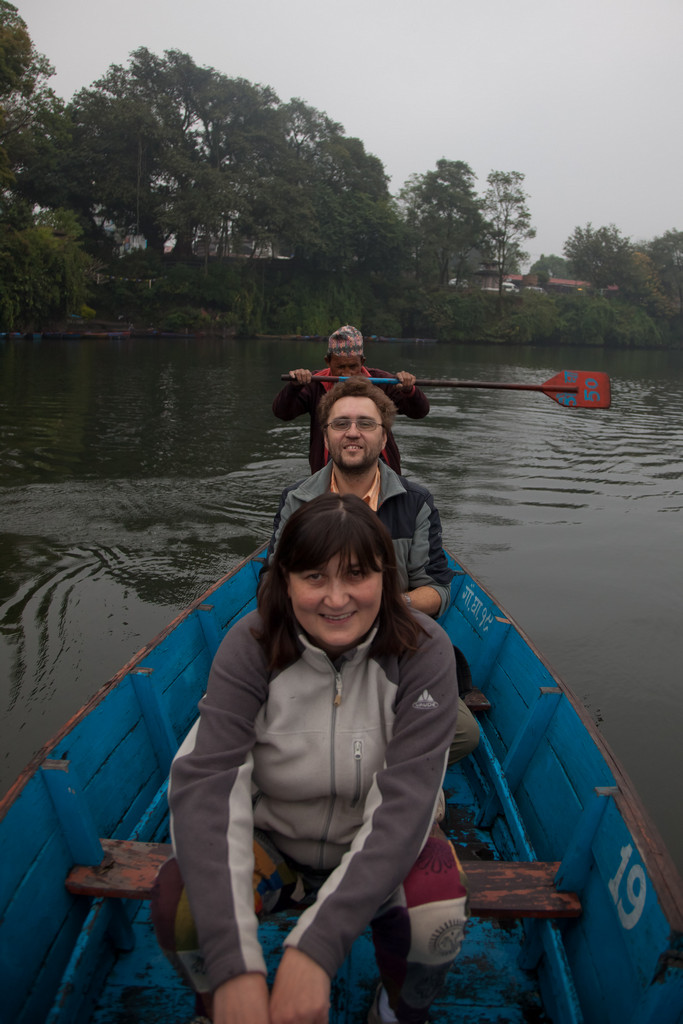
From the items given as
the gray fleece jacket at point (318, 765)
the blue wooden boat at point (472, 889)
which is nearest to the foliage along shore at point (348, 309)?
the blue wooden boat at point (472, 889)

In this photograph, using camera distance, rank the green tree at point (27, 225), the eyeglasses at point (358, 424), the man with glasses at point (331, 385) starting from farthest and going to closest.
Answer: the green tree at point (27, 225), the man with glasses at point (331, 385), the eyeglasses at point (358, 424)

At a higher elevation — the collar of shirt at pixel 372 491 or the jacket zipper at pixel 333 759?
the collar of shirt at pixel 372 491

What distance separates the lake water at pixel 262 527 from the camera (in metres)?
4.24

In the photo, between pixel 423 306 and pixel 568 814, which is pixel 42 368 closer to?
pixel 568 814

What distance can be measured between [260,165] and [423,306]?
13034 millimetres

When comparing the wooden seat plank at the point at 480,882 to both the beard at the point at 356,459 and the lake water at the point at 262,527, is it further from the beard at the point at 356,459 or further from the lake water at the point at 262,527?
the lake water at the point at 262,527

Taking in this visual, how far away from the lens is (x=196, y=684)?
9.65 ft

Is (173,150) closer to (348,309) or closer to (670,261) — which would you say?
(348,309)

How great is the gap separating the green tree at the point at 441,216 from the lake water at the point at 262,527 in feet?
113

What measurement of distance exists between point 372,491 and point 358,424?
0.89 feet

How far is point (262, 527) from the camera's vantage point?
23.6 feet

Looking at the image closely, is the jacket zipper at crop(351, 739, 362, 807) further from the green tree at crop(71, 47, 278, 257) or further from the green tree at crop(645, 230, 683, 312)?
the green tree at crop(645, 230, 683, 312)

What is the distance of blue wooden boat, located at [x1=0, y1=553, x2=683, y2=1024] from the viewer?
1.51 m

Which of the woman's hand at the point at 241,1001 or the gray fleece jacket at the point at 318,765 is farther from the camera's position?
the gray fleece jacket at the point at 318,765
